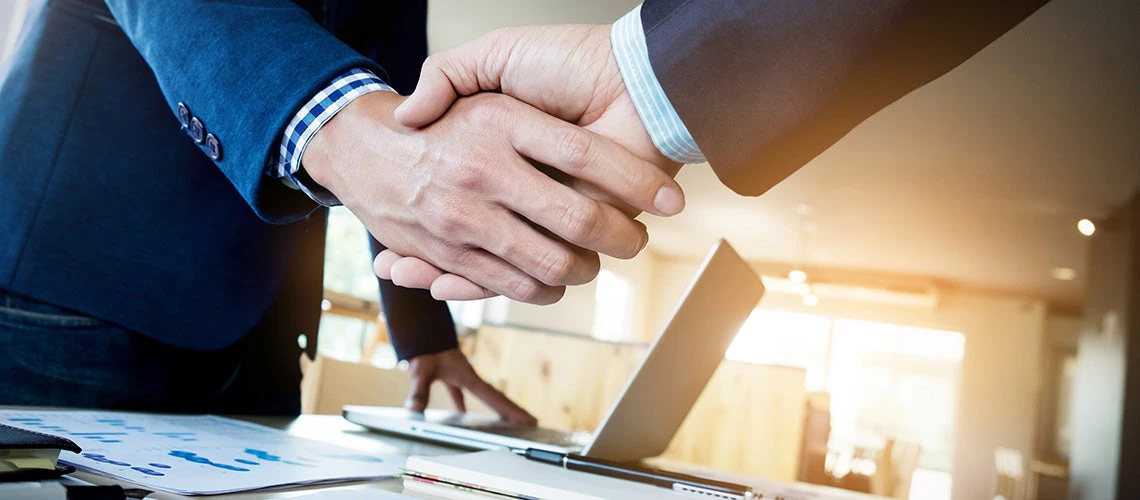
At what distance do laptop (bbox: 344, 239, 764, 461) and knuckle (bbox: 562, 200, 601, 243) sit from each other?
34cm

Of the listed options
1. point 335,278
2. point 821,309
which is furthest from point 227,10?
point 821,309

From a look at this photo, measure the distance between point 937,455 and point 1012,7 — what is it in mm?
11725

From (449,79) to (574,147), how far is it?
0.39ft

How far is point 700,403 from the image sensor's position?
3514 mm

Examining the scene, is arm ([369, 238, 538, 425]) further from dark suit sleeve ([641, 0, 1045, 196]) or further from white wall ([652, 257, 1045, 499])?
white wall ([652, 257, 1045, 499])

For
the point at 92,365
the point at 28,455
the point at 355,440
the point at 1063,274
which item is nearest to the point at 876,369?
the point at 1063,274

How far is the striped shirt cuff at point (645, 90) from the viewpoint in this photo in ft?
1.80

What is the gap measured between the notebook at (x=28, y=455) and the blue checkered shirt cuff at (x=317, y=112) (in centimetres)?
27

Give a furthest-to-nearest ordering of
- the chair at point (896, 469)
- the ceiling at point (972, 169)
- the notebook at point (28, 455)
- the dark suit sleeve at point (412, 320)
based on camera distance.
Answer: the chair at point (896, 469) → the ceiling at point (972, 169) → the dark suit sleeve at point (412, 320) → the notebook at point (28, 455)

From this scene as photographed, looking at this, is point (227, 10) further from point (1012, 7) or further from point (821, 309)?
point (821, 309)

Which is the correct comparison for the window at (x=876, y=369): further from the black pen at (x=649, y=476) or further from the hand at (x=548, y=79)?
the hand at (x=548, y=79)

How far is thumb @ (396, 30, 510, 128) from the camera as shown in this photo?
550mm

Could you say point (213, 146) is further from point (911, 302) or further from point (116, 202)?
point (911, 302)

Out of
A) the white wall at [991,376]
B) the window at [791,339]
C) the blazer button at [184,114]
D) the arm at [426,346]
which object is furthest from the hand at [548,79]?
the white wall at [991,376]
